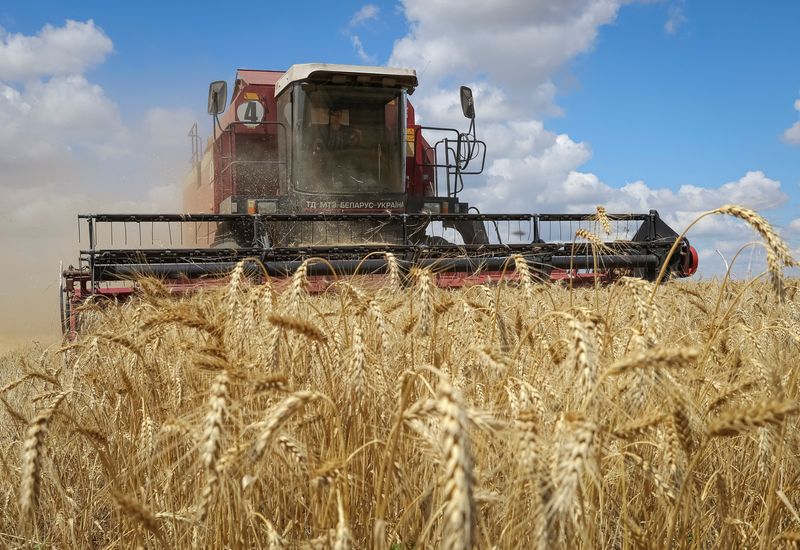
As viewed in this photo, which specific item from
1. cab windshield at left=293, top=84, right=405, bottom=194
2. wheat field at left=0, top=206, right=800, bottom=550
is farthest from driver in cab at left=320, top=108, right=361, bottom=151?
wheat field at left=0, top=206, right=800, bottom=550

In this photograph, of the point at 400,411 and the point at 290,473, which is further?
the point at 290,473

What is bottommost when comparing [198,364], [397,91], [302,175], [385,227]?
[198,364]

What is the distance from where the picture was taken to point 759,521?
2.08 metres

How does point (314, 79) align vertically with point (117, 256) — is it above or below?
above

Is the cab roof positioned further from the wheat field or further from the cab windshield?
the wheat field

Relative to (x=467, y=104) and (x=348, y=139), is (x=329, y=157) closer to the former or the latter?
(x=348, y=139)

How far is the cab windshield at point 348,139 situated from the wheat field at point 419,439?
648cm

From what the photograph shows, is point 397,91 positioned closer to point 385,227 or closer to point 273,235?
point 385,227

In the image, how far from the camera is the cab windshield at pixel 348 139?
31.5ft

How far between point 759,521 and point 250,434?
1.42m

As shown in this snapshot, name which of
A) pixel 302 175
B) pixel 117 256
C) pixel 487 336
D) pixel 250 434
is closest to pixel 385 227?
pixel 302 175

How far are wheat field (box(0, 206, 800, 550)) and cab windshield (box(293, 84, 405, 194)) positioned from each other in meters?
6.48

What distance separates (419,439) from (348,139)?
28.1 ft

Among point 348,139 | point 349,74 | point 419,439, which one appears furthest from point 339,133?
point 419,439
